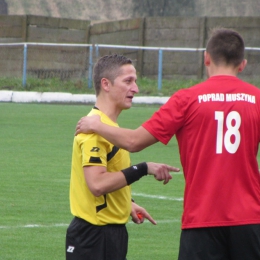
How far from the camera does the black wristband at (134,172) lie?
464 cm

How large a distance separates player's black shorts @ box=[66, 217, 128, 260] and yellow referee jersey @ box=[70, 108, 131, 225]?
0.05 meters

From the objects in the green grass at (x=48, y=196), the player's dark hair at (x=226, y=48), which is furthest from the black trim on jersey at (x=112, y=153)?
the green grass at (x=48, y=196)

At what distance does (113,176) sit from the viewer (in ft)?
15.2

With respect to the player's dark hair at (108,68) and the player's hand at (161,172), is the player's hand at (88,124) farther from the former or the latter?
the player's hand at (161,172)

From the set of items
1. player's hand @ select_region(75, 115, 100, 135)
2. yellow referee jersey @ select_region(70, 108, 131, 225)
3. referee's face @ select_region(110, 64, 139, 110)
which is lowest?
yellow referee jersey @ select_region(70, 108, 131, 225)

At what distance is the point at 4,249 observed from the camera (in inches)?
320

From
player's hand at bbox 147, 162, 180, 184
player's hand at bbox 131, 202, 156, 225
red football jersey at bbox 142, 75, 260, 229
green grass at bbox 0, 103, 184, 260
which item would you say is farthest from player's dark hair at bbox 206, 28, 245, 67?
green grass at bbox 0, 103, 184, 260

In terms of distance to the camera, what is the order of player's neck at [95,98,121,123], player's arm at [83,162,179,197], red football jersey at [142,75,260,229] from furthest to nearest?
player's neck at [95,98,121,123] → player's arm at [83,162,179,197] → red football jersey at [142,75,260,229]

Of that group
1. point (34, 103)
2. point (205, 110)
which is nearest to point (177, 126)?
point (205, 110)

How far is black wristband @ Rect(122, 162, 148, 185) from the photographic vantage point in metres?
4.64

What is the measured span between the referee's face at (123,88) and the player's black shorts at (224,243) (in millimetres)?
825

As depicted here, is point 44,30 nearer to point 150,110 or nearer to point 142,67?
point 142,67

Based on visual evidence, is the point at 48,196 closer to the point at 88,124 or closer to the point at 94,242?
the point at 94,242

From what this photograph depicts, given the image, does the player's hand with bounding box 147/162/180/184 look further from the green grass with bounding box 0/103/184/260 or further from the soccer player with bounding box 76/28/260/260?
the green grass with bounding box 0/103/184/260
